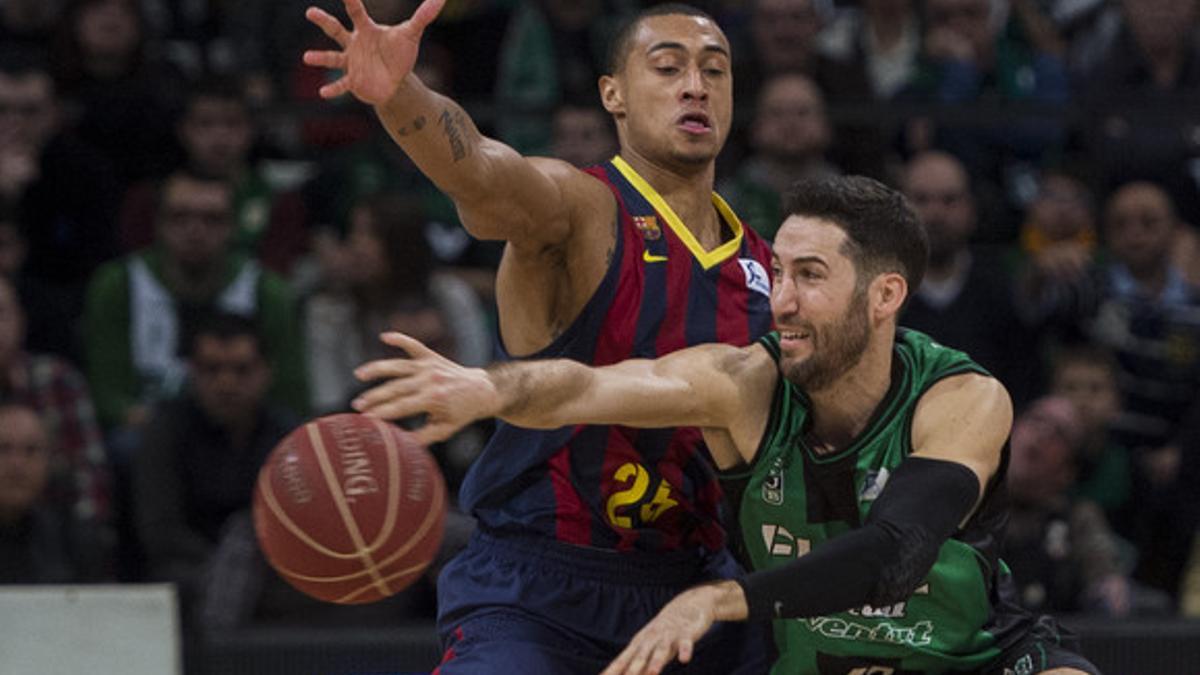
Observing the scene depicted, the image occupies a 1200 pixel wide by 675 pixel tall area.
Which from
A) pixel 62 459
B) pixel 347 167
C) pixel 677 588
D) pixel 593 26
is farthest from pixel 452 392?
pixel 593 26

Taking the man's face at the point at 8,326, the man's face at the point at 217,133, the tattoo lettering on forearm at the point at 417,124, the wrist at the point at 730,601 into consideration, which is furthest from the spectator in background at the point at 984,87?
the wrist at the point at 730,601

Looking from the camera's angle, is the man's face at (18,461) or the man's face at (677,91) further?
the man's face at (18,461)

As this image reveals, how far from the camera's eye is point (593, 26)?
8.34m

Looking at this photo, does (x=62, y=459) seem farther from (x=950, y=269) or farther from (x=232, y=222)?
(x=950, y=269)

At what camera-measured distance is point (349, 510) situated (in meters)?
4.52

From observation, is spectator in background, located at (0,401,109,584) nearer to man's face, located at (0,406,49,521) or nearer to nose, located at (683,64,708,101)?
man's face, located at (0,406,49,521)

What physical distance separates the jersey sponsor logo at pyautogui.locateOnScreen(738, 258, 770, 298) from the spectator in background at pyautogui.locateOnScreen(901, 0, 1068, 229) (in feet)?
10.4

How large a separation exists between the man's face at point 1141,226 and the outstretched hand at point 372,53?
4.03 meters

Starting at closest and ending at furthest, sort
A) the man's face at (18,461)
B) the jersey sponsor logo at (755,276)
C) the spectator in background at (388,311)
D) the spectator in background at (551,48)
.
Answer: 1. the jersey sponsor logo at (755,276)
2. the man's face at (18,461)
3. the spectator in background at (388,311)
4. the spectator in background at (551,48)

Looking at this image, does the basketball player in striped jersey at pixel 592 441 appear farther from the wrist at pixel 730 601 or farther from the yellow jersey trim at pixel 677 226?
the wrist at pixel 730 601

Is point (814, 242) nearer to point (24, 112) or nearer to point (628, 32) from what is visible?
point (628, 32)

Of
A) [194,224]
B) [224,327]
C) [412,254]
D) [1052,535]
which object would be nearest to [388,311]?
[412,254]

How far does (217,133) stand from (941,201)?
9.02ft

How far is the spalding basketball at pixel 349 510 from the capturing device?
452 cm
